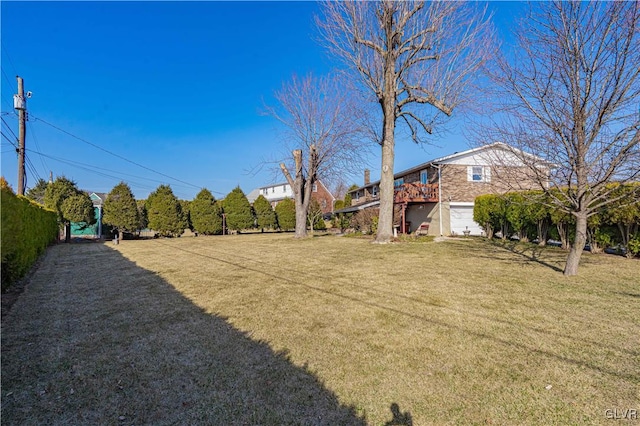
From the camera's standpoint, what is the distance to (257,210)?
3097 cm

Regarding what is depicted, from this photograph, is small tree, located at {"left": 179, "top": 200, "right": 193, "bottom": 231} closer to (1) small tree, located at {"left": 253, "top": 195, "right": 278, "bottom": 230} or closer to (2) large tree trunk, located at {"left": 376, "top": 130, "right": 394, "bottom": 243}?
(1) small tree, located at {"left": 253, "top": 195, "right": 278, "bottom": 230}

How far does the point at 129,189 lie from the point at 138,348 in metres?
22.3

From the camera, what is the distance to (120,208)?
71.3 ft

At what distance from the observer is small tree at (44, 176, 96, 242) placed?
19453 mm

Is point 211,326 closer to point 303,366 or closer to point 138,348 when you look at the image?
point 138,348

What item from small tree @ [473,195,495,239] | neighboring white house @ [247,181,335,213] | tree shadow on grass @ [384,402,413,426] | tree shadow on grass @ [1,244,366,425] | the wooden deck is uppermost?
neighboring white house @ [247,181,335,213]

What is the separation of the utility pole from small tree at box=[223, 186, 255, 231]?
14.7m

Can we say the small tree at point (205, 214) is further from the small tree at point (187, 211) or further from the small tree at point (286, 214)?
the small tree at point (286, 214)

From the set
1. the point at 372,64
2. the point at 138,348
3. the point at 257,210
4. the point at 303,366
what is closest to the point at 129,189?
the point at 257,210

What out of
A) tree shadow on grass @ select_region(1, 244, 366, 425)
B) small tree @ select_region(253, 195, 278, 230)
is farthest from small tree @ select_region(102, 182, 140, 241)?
tree shadow on grass @ select_region(1, 244, 366, 425)

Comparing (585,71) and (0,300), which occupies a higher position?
(585,71)

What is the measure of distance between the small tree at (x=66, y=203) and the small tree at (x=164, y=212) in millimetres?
4581

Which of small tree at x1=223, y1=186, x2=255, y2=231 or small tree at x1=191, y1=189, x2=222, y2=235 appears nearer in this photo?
small tree at x1=191, y1=189, x2=222, y2=235

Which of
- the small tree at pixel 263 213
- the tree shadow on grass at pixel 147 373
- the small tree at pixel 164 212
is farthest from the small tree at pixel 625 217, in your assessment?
the small tree at pixel 263 213
